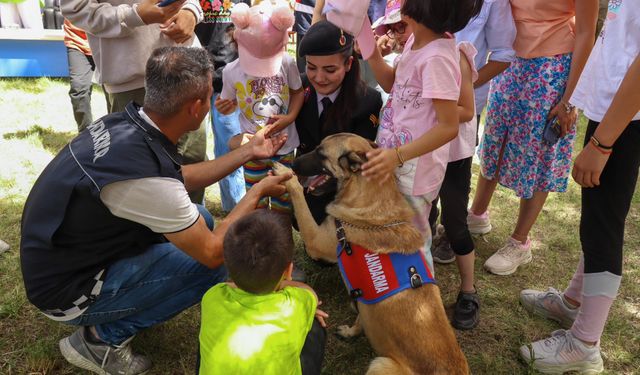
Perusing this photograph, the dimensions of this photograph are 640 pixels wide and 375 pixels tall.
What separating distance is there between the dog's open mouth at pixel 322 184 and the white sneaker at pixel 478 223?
2.14 meters

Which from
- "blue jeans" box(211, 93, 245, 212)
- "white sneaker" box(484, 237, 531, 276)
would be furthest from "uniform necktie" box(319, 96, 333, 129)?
"white sneaker" box(484, 237, 531, 276)

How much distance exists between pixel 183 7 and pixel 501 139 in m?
2.95

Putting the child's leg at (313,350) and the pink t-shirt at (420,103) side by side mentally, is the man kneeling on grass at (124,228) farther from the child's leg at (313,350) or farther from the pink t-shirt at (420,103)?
the pink t-shirt at (420,103)

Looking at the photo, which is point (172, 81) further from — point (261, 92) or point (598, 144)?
point (598, 144)

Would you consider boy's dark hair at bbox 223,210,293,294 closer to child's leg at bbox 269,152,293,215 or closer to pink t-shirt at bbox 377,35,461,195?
pink t-shirt at bbox 377,35,461,195

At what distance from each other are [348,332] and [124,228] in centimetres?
170

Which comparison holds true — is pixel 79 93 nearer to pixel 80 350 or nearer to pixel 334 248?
pixel 80 350

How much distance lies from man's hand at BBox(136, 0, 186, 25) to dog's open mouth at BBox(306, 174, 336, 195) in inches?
66.2

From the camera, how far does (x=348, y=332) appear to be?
3.29 meters

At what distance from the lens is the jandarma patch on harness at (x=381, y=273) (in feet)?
8.98

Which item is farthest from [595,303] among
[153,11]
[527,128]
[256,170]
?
[153,11]

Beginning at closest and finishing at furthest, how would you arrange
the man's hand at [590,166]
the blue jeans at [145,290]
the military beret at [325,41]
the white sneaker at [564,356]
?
1. the man's hand at [590,166]
2. the blue jeans at [145,290]
3. the white sneaker at [564,356]
4. the military beret at [325,41]

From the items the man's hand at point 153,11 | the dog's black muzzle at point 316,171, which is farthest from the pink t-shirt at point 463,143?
A: the man's hand at point 153,11

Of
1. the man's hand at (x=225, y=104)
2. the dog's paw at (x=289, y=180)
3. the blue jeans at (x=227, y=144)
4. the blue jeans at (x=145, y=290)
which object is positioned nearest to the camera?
the blue jeans at (x=145, y=290)
